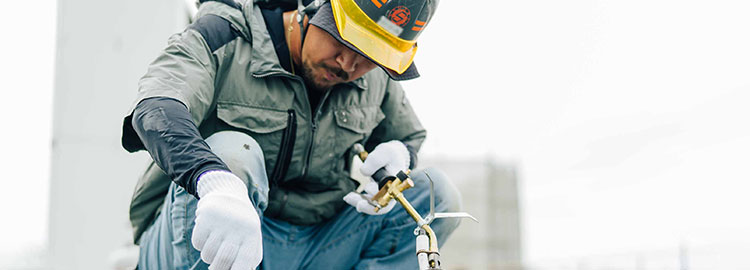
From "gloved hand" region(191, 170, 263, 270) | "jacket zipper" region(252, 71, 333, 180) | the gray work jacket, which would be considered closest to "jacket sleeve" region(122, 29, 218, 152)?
the gray work jacket

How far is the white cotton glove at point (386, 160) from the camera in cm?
179

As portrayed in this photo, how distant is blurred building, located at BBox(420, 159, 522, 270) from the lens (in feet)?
35.2

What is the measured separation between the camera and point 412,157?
2.01 meters

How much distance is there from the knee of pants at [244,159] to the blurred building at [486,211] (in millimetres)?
9275

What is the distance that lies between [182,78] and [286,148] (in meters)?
0.37

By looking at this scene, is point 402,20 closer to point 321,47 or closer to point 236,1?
point 321,47

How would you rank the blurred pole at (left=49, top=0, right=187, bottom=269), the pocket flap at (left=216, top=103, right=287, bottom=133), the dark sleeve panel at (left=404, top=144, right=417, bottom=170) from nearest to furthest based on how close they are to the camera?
the pocket flap at (left=216, top=103, right=287, bottom=133)
the dark sleeve panel at (left=404, top=144, right=417, bottom=170)
the blurred pole at (left=49, top=0, right=187, bottom=269)

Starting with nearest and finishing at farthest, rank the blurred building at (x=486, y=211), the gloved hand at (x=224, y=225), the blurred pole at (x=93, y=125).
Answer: the gloved hand at (x=224, y=225) → the blurred pole at (x=93, y=125) → the blurred building at (x=486, y=211)

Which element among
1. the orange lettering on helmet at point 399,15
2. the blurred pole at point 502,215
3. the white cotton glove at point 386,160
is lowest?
the blurred pole at point 502,215

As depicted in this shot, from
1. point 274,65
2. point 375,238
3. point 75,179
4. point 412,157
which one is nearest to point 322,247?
point 375,238

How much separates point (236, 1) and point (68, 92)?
1714mm

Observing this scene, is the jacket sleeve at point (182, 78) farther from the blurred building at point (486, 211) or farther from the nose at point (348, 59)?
the blurred building at point (486, 211)

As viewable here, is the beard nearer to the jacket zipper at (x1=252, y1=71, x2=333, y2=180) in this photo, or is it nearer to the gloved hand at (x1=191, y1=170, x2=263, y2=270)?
the jacket zipper at (x1=252, y1=71, x2=333, y2=180)

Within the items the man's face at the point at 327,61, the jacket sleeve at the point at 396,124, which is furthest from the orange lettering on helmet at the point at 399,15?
the jacket sleeve at the point at 396,124
